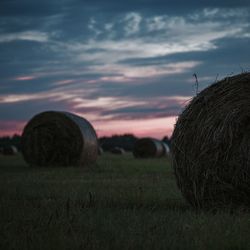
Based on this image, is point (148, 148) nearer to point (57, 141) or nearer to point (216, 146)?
point (57, 141)

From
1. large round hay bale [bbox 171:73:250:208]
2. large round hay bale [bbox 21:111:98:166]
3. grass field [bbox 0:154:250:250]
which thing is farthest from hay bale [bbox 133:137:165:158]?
large round hay bale [bbox 171:73:250:208]

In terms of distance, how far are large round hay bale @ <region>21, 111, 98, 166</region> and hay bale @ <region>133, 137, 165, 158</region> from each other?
1375 cm

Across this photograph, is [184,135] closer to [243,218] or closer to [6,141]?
[243,218]

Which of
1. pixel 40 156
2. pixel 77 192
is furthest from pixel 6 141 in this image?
pixel 77 192

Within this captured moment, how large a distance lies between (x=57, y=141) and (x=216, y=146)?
1289cm

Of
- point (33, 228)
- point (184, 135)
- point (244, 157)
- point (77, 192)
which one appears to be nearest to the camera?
point (33, 228)

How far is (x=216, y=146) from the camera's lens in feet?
27.3

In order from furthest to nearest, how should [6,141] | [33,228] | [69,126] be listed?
[6,141], [69,126], [33,228]

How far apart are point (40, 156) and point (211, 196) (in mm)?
13023

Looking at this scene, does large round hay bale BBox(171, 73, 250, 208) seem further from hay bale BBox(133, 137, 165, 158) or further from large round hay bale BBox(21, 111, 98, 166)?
hay bale BBox(133, 137, 165, 158)

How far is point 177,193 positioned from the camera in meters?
10.7

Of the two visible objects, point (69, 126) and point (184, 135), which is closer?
point (184, 135)

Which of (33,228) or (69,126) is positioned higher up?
(69,126)

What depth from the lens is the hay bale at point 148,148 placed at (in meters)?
34.7
